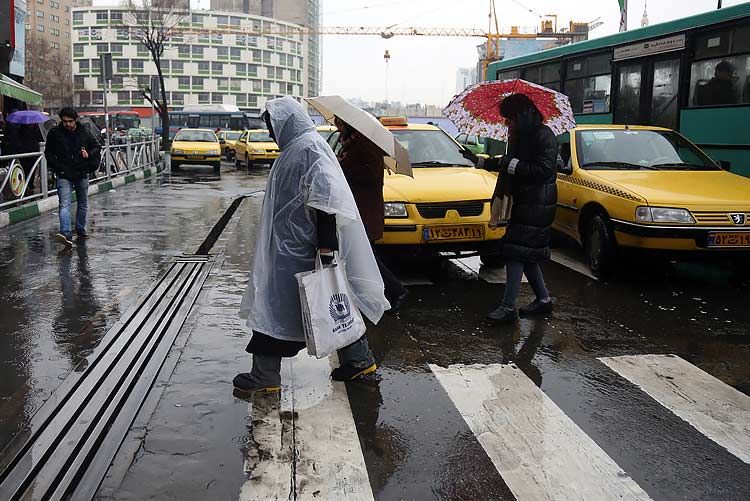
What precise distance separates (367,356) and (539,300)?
6.91ft

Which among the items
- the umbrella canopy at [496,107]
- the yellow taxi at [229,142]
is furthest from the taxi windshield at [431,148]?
the yellow taxi at [229,142]

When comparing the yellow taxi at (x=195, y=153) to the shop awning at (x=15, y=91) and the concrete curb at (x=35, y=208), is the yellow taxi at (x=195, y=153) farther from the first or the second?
the shop awning at (x=15, y=91)

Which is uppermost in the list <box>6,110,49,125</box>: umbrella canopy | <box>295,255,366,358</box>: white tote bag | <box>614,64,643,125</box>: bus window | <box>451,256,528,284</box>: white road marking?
<box>614,64,643,125</box>: bus window

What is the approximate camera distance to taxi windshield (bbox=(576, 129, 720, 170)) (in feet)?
27.9

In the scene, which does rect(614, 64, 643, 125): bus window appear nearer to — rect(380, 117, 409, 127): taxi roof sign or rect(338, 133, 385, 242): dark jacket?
rect(380, 117, 409, 127): taxi roof sign

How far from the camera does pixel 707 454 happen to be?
12.0 feet

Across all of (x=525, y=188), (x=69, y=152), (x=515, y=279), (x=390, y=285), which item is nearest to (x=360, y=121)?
(x=525, y=188)

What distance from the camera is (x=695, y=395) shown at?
4477mm

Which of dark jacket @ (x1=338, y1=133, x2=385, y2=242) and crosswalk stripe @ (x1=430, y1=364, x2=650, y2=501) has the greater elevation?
dark jacket @ (x1=338, y1=133, x2=385, y2=242)

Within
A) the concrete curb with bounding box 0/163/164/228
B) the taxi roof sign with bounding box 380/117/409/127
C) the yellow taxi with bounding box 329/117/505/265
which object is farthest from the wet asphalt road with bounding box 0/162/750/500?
the concrete curb with bounding box 0/163/164/228

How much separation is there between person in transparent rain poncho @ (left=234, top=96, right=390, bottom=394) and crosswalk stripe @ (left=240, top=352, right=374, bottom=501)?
0.33 meters

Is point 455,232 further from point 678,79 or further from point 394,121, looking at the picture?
point 678,79

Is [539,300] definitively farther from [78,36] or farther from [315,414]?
[78,36]

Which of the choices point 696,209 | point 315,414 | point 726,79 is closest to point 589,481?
point 315,414
